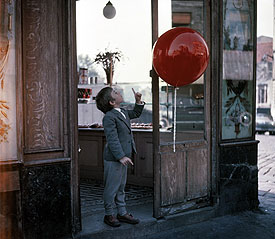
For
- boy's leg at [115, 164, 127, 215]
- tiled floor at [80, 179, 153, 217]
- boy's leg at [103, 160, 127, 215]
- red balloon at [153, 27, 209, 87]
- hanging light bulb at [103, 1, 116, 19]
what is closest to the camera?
red balloon at [153, 27, 209, 87]

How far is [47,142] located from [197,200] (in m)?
2.35

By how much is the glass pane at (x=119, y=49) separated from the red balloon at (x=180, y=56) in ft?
8.92

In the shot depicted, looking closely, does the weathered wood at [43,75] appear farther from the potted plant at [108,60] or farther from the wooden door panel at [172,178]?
the potted plant at [108,60]

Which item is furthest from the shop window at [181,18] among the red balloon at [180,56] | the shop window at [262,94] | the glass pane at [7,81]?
the shop window at [262,94]

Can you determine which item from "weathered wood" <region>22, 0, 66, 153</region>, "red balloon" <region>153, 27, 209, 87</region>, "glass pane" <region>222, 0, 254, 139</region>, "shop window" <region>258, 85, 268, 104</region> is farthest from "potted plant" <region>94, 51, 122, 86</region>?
"shop window" <region>258, 85, 268, 104</region>

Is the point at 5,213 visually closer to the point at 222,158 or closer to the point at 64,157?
the point at 64,157

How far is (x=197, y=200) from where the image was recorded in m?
5.15

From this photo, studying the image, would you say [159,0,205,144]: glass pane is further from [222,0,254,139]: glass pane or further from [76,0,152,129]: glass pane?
[76,0,152,129]: glass pane

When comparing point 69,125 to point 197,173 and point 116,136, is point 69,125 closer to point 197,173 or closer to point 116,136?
point 116,136

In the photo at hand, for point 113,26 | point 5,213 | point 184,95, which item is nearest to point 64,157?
point 5,213

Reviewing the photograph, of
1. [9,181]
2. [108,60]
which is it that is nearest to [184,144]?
[9,181]

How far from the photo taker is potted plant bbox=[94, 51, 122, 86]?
287 inches

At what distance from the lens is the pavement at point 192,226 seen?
14.4 ft

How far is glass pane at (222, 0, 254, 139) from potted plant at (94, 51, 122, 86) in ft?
8.88
